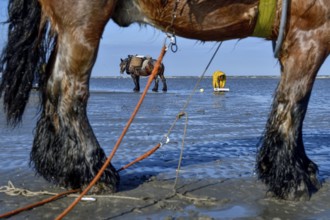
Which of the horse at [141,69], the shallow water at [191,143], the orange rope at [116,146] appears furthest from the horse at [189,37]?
the horse at [141,69]

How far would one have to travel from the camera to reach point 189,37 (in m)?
3.92

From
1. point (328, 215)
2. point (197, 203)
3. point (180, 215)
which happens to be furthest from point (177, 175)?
point (328, 215)

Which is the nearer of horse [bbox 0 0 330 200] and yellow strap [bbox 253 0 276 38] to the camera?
horse [bbox 0 0 330 200]

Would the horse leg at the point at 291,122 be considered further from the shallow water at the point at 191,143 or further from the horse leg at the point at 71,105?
the horse leg at the point at 71,105

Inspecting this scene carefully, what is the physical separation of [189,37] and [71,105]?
3.40 feet

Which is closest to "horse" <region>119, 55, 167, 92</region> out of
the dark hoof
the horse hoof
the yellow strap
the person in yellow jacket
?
the person in yellow jacket

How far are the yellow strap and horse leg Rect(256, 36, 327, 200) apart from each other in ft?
0.76

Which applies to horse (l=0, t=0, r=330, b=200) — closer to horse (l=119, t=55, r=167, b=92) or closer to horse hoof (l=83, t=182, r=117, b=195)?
horse hoof (l=83, t=182, r=117, b=195)

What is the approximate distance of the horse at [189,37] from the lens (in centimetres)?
365

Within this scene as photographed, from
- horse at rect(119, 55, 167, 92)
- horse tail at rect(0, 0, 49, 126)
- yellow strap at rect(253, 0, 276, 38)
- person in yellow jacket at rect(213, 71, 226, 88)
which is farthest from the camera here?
horse at rect(119, 55, 167, 92)

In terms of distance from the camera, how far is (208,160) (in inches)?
207

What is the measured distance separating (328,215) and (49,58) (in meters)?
2.38

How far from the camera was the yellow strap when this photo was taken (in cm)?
378

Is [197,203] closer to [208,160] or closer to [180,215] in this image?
[180,215]
